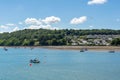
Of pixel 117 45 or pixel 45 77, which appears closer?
pixel 45 77

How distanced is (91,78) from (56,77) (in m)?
6.31

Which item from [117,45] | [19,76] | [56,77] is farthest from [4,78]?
[117,45]

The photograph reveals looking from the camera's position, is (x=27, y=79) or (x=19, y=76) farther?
(x=19, y=76)

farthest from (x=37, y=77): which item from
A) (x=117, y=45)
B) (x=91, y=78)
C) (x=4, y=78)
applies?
(x=117, y=45)

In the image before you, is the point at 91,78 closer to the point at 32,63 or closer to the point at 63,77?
the point at 63,77

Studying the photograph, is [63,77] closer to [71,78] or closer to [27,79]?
[71,78]

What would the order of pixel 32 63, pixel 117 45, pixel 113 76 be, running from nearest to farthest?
pixel 113 76, pixel 32 63, pixel 117 45

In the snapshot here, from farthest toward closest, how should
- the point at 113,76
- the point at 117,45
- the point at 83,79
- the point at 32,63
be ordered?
the point at 117,45 → the point at 32,63 → the point at 113,76 → the point at 83,79

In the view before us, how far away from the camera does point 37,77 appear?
63.3 metres

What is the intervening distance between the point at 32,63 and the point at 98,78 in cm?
3817

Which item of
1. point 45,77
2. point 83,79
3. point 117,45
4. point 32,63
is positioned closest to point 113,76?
point 83,79

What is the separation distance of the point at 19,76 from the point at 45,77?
200 inches

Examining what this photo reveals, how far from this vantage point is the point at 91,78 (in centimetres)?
6069

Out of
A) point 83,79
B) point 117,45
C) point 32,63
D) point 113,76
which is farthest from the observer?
point 117,45
